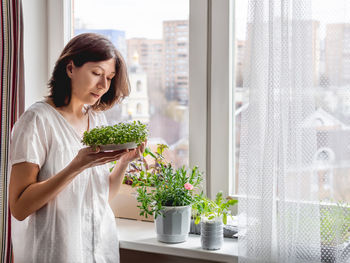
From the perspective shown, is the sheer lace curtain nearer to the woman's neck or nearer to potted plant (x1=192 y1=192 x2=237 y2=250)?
potted plant (x1=192 y1=192 x2=237 y2=250)

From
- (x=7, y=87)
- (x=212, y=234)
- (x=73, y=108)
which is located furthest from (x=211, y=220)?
(x=7, y=87)

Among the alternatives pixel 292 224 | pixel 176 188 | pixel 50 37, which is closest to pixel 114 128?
pixel 176 188

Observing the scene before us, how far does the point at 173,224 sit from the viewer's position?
1.70 metres

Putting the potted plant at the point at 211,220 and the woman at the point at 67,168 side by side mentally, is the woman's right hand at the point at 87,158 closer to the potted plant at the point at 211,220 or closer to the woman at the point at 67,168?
the woman at the point at 67,168

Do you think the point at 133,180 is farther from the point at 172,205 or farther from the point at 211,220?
the point at 211,220

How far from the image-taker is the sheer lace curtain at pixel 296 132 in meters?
1.44

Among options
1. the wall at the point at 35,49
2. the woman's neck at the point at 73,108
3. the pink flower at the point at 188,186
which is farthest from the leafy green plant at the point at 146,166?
the wall at the point at 35,49

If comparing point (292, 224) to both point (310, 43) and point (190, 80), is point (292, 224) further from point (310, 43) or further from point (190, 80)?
point (190, 80)

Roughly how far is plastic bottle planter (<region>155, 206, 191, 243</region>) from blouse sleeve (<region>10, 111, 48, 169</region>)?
48 centimetres

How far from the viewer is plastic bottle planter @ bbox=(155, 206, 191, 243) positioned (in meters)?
1.69

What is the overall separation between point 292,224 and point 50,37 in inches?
56.2

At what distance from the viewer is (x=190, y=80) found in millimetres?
1938

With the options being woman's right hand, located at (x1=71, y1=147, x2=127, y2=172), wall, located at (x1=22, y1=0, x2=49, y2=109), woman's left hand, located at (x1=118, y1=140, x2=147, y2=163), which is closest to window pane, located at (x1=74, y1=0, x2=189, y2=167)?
wall, located at (x1=22, y1=0, x2=49, y2=109)

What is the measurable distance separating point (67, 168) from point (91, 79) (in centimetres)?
32
